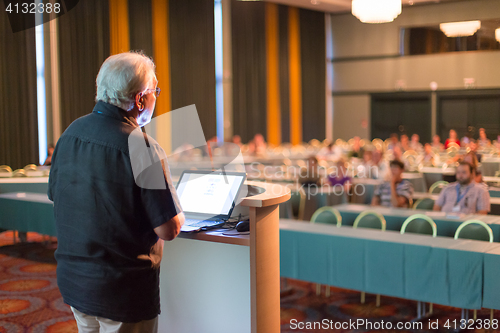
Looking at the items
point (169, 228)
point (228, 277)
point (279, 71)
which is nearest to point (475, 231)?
point (228, 277)

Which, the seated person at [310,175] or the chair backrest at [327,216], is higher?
the seated person at [310,175]

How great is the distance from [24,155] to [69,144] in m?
1.53

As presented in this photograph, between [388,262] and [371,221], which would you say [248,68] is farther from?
[388,262]

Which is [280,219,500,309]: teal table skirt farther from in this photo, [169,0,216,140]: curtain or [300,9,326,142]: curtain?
[300,9,326,142]: curtain

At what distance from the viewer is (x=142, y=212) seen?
5.51 ft

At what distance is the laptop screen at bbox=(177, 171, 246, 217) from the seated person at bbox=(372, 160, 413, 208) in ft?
12.1

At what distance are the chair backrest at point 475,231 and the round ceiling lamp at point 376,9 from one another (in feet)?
Result: 21.5

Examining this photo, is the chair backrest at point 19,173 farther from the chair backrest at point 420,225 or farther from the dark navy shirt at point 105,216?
the chair backrest at point 420,225

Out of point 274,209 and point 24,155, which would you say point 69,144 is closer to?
point 274,209

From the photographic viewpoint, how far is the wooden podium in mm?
2221

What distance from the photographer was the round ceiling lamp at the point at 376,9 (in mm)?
9562

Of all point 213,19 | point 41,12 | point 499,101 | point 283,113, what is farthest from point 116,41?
point 283,113

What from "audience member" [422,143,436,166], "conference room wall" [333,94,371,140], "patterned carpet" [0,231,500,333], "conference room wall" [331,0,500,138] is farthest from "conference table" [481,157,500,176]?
"conference room wall" [333,94,371,140]

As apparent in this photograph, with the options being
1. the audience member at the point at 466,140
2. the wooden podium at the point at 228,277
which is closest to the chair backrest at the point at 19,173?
the wooden podium at the point at 228,277
